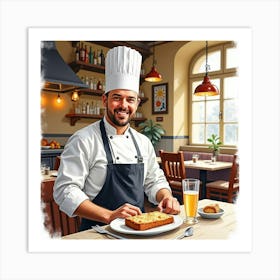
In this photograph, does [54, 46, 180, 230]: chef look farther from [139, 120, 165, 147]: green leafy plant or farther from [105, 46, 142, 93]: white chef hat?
[139, 120, 165, 147]: green leafy plant

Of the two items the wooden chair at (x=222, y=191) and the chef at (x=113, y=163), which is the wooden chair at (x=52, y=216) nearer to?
the chef at (x=113, y=163)

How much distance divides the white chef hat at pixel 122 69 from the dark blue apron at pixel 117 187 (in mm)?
286

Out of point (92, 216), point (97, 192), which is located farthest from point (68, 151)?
point (92, 216)

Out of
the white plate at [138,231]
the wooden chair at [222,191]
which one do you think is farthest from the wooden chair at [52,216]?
the wooden chair at [222,191]

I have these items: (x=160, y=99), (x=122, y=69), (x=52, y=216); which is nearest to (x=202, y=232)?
(x=52, y=216)

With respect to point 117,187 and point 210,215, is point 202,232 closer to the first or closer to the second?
point 210,215

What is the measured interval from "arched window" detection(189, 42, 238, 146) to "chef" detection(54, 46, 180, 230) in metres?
3.29

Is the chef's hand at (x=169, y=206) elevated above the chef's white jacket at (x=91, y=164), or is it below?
below

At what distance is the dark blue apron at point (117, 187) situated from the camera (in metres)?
1.31

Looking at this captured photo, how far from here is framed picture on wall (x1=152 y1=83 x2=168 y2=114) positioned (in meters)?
5.12

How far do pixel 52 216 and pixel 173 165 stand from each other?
8.03ft

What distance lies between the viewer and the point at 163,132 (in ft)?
16.9
